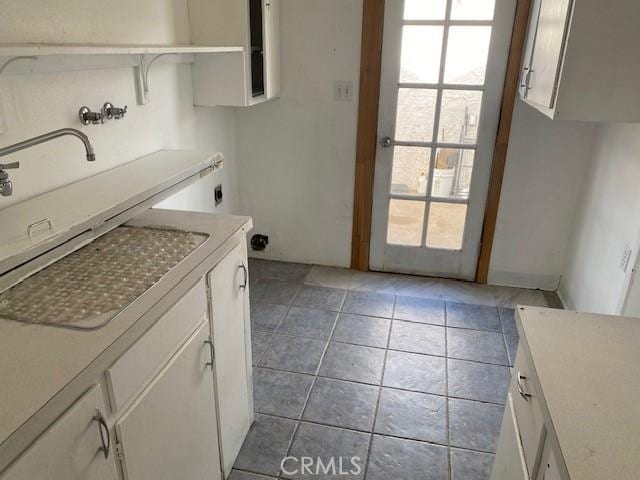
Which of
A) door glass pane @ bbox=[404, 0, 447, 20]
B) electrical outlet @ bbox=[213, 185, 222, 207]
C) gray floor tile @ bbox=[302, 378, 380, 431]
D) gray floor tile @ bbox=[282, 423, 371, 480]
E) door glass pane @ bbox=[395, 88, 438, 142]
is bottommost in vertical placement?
gray floor tile @ bbox=[282, 423, 371, 480]

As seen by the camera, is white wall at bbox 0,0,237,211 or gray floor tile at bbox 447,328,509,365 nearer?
white wall at bbox 0,0,237,211

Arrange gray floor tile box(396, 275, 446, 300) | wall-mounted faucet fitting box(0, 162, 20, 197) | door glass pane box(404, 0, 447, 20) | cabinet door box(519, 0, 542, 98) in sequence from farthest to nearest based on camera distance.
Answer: gray floor tile box(396, 275, 446, 300), door glass pane box(404, 0, 447, 20), cabinet door box(519, 0, 542, 98), wall-mounted faucet fitting box(0, 162, 20, 197)

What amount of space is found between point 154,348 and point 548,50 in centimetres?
183

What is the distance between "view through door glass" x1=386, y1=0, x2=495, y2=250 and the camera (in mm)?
2674

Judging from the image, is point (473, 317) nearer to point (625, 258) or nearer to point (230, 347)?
point (625, 258)

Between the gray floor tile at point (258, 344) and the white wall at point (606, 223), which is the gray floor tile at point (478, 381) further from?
the gray floor tile at point (258, 344)

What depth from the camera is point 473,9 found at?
2621 mm

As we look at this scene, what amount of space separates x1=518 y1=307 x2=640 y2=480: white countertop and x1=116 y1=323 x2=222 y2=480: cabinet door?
0.86 meters

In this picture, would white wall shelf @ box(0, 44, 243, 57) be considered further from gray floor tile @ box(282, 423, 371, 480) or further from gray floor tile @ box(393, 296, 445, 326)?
gray floor tile @ box(393, 296, 445, 326)

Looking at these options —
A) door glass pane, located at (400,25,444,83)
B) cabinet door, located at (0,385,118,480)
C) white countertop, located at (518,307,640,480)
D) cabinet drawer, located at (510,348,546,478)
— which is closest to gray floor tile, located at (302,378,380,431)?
cabinet drawer, located at (510,348,546,478)

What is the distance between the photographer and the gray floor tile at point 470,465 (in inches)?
69.1

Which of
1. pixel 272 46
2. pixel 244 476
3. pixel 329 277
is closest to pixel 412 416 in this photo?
pixel 244 476

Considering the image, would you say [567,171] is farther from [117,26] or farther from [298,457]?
[117,26]

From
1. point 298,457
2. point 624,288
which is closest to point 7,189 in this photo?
point 298,457
